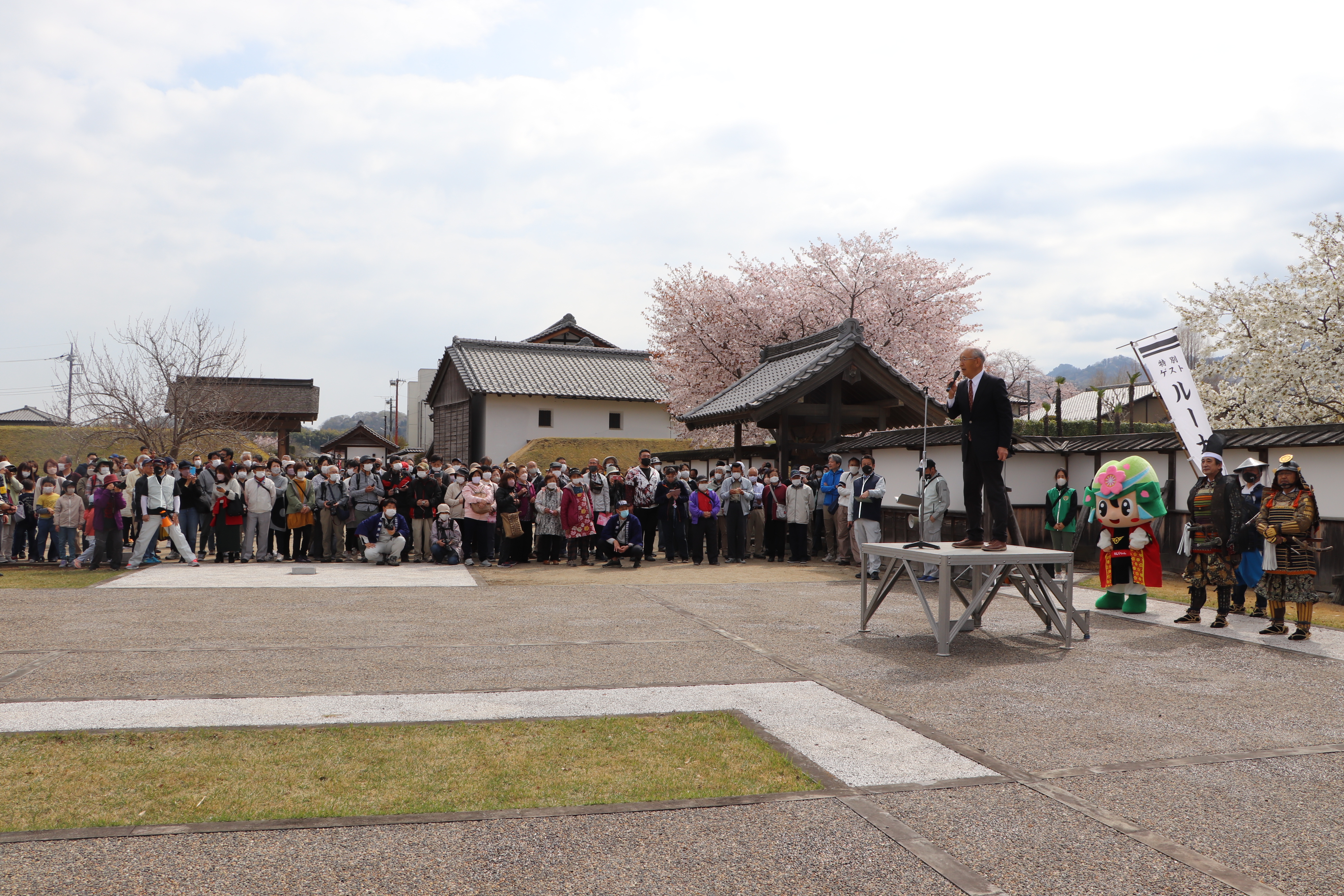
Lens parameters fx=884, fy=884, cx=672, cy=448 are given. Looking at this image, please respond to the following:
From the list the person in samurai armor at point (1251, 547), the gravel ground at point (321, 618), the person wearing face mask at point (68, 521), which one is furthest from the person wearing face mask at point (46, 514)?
the person in samurai armor at point (1251, 547)

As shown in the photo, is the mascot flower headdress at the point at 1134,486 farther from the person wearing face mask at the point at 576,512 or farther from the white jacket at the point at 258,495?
the white jacket at the point at 258,495

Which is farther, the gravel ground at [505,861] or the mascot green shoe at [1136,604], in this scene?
the mascot green shoe at [1136,604]

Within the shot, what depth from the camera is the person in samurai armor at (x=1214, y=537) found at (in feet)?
29.8

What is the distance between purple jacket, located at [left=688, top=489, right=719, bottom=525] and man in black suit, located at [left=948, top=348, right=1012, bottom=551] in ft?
25.3

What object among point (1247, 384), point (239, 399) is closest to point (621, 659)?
point (1247, 384)

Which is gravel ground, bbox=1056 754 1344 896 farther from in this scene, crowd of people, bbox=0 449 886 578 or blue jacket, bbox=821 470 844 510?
blue jacket, bbox=821 470 844 510

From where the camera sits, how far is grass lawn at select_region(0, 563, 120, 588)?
11375 millimetres

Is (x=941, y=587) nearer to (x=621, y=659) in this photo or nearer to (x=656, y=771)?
(x=621, y=659)

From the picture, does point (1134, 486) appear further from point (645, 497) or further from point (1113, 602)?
point (645, 497)

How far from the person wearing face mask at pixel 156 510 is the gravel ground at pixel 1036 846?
41.3ft

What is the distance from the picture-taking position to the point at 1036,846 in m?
3.68

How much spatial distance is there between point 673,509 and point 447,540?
410cm

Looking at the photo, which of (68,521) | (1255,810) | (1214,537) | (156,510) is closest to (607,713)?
(1255,810)

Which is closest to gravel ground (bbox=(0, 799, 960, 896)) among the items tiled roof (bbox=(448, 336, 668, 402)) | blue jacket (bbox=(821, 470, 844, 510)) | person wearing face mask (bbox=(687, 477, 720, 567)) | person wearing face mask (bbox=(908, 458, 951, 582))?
person wearing face mask (bbox=(908, 458, 951, 582))
